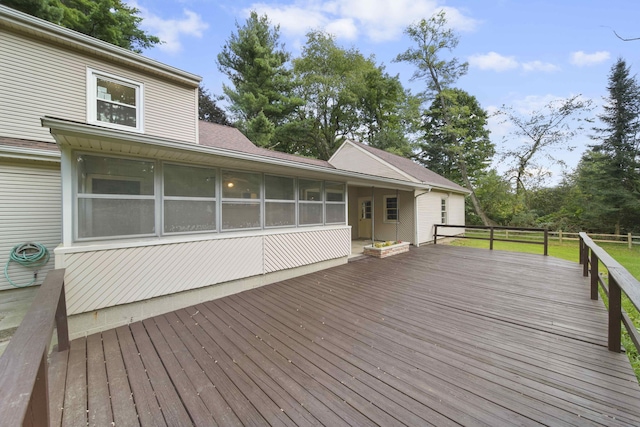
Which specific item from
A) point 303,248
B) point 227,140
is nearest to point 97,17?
point 227,140

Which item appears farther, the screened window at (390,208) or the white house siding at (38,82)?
the screened window at (390,208)

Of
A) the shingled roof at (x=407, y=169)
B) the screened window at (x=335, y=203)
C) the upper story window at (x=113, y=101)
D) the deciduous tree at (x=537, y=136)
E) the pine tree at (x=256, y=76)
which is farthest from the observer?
the deciduous tree at (x=537, y=136)

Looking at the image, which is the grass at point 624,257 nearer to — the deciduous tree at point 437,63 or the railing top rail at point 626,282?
the railing top rail at point 626,282

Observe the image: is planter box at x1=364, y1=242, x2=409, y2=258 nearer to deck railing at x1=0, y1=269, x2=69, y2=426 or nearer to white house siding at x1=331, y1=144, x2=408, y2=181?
white house siding at x1=331, y1=144, x2=408, y2=181

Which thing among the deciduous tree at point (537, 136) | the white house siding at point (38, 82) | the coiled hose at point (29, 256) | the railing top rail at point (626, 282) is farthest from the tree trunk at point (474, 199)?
the coiled hose at point (29, 256)

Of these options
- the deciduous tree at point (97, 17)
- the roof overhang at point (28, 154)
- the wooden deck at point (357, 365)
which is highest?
the deciduous tree at point (97, 17)

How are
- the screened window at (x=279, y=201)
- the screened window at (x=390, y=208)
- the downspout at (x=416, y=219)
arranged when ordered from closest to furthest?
1. the screened window at (x=279, y=201)
2. the downspout at (x=416, y=219)
3. the screened window at (x=390, y=208)

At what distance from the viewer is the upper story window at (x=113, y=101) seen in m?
5.96

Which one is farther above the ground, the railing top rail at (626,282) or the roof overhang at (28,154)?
the roof overhang at (28,154)

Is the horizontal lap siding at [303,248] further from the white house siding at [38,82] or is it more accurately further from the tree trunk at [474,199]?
the tree trunk at [474,199]

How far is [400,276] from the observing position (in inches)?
226

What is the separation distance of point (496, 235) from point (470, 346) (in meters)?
15.3

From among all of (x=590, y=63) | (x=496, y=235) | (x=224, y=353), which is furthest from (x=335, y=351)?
(x=496, y=235)

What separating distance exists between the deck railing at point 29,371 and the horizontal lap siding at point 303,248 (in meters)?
3.28
